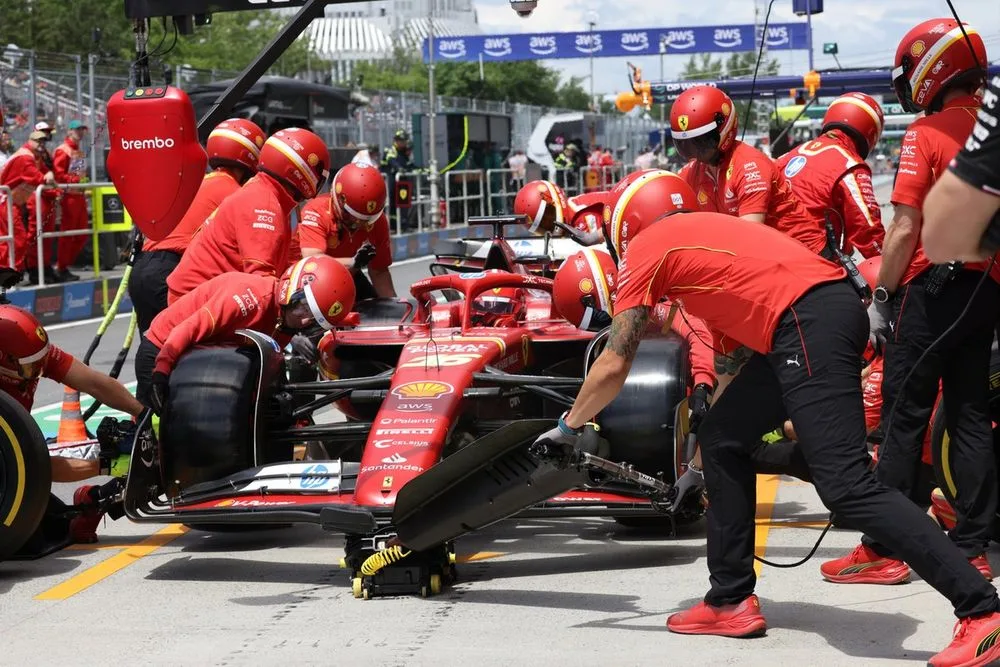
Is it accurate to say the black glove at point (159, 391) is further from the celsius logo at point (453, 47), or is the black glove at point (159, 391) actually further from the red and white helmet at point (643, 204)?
the celsius logo at point (453, 47)

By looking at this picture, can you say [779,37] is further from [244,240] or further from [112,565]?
[112,565]

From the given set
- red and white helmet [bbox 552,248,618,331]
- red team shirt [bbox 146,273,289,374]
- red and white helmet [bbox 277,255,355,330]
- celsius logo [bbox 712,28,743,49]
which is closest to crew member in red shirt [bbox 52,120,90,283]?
Answer: red team shirt [bbox 146,273,289,374]

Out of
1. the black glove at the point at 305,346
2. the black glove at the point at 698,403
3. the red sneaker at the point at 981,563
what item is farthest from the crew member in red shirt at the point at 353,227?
the red sneaker at the point at 981,563

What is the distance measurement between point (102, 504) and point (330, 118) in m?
19.4

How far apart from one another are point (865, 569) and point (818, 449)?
1.22 m

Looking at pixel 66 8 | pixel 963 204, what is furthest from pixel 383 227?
pixel 66 8

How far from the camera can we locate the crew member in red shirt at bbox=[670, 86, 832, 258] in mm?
6953

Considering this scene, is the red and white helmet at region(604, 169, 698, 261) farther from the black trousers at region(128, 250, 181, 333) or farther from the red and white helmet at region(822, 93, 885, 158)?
the black trousers at region(128, 250, 181, 333)

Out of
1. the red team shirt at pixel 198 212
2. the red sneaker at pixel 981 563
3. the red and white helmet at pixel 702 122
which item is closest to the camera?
the red sneaker at pixel 981 563

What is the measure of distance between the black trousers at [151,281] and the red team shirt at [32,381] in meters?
2.30

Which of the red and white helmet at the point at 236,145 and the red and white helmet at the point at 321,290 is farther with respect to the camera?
the red and white helmet at the point at 236,145

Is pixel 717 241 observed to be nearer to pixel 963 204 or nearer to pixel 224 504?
pixel 963 204

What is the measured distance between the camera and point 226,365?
645 cm

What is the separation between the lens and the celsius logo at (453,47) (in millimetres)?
65125
